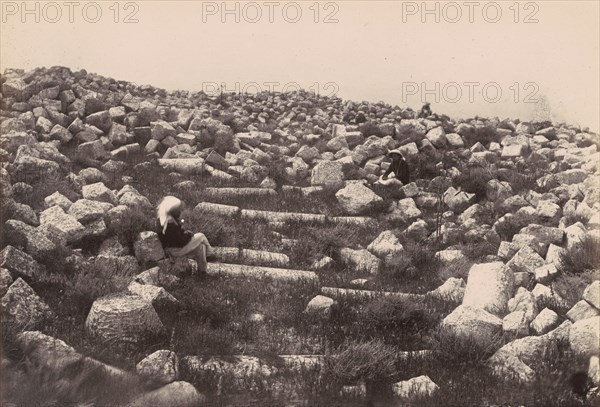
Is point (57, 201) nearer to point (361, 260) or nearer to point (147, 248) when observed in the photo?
point (147, 248)

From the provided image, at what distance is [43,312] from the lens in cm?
657

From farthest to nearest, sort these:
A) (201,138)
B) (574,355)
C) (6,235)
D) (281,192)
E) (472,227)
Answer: (201,138) < (281,192) < (472,227) < (6,235) < (574,355)

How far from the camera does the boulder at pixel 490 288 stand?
801 centimetres

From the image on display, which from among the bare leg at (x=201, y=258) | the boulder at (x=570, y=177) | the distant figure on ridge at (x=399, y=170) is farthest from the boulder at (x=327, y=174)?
the bare leg at (x=201, y=258)

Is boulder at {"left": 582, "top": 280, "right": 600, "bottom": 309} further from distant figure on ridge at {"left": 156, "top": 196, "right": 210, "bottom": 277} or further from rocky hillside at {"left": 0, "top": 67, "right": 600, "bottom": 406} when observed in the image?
distant figure on ridge at {"left": 156, "top": 196, "right": 210, "bottom": 277}

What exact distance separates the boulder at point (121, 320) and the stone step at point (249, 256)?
3396 mm

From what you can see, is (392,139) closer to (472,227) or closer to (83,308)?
(472,227)

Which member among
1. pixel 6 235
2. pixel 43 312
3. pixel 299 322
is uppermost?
pixel 6 235

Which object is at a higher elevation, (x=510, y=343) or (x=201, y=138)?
(x=201, y=138)

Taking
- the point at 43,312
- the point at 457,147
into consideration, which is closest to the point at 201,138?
the point at 457,147

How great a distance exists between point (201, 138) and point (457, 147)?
23.9ft

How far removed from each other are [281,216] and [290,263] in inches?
85.0

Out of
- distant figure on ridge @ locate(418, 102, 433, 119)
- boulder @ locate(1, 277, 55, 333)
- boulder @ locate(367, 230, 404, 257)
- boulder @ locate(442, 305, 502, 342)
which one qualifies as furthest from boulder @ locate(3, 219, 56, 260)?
distant figure on ridge @ locate(418, 102, 433, 119)

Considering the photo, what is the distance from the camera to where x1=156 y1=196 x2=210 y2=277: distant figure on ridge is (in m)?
9.07
